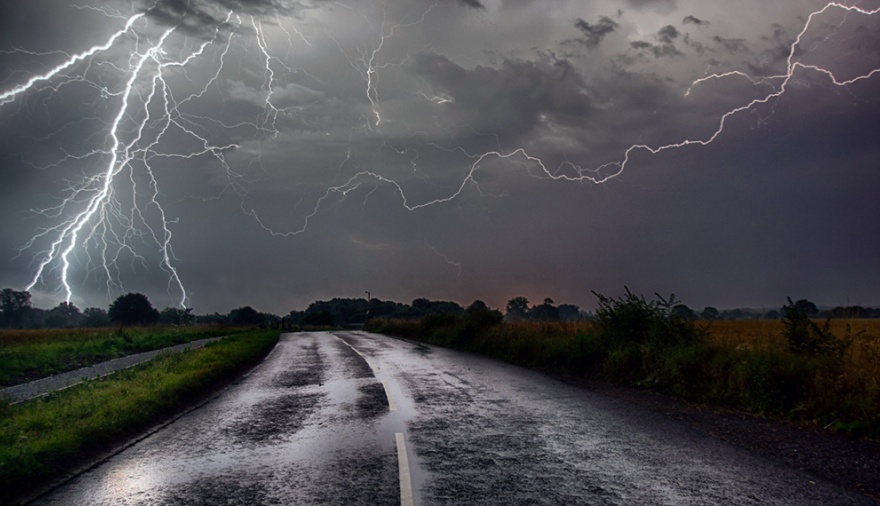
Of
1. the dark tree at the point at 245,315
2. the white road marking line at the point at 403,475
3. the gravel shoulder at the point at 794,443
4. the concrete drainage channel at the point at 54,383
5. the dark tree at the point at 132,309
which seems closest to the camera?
the white road marking line at the point at 403,475

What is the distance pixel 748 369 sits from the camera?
35.3 feet

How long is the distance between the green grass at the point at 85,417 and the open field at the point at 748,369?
10.00 m

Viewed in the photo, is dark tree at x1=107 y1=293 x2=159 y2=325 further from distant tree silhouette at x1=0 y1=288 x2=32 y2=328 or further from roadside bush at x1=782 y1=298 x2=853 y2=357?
roadside bush at x1=782 y1=298 x2=853 y2=357

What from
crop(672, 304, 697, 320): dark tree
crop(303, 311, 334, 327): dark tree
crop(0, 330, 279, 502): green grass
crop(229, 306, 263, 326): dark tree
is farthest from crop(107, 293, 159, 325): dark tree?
crop(672, 304, 697, 320): dark tree

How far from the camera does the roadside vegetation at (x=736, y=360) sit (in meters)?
9.02

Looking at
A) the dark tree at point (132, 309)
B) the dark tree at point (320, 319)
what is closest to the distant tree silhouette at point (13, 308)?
the dark tree at point (132, 309)

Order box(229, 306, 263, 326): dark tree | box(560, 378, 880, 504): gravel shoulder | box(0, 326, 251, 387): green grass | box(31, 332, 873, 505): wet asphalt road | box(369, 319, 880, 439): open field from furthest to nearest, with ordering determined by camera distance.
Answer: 1. box(229, 306, 263, 326): dark tree
2. box(0, 326, 251, 387): green grass
3. box(369, 319, 880, 439): open field
4. box(560, 378, 880, 504): gravel shoulder
5. box(31, 332, 873, 505): wet asphalt road

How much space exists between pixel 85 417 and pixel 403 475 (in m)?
6.41

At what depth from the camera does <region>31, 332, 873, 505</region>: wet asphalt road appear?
17.9 ft

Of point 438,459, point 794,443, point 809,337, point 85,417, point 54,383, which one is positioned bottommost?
point 54,383

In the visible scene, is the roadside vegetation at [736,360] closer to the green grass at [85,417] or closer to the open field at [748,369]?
the open field at [748,369]

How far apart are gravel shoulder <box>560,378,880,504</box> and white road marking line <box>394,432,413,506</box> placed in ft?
14.1

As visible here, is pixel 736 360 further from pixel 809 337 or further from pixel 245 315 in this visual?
pixel 245 315

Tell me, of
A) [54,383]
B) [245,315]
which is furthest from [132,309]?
[54,383]
